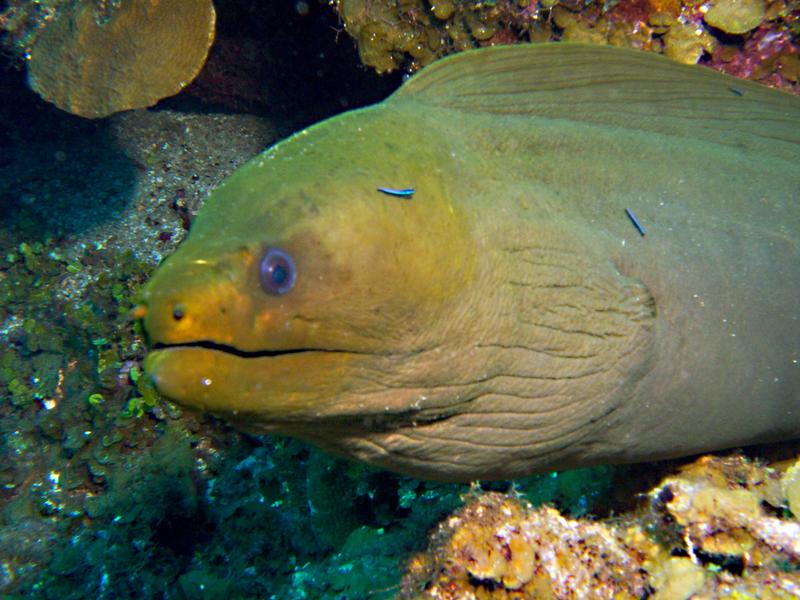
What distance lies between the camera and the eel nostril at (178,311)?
1.42 m

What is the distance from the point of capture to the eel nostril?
4.64ft

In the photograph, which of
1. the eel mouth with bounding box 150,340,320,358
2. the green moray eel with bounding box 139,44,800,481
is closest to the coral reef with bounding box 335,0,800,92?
the green moray eel with bounding box 139,44,800,481

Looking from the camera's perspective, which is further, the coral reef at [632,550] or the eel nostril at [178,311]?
the coral reef at [632,550]

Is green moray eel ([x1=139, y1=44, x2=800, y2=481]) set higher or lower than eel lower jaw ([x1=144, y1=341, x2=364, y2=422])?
higher

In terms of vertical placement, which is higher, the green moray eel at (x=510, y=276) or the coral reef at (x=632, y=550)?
the green moray eel at (x=510, y=276)

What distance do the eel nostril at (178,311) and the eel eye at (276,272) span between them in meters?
0.21

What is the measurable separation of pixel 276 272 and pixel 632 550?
1.69 meters

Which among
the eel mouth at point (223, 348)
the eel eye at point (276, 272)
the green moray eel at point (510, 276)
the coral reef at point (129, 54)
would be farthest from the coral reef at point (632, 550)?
the coral reef at point (129, 54)

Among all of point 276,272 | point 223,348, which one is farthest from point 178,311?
point 276,272

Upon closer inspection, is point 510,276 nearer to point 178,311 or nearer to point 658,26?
point 178,311

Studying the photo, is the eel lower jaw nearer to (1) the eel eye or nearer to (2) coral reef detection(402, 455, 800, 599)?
(1) the eel eye

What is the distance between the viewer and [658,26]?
10.5ft

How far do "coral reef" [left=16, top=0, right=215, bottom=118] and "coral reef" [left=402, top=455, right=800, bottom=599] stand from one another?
478cm

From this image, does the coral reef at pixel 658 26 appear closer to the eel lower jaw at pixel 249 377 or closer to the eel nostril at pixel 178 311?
the eel lower jaw at pixel 249 377
